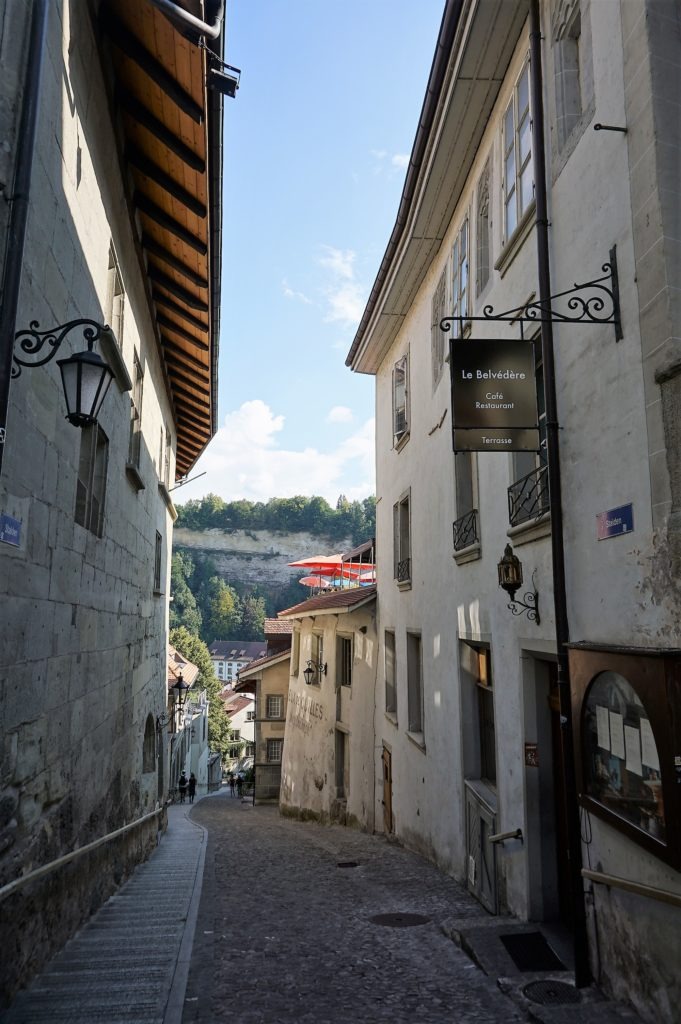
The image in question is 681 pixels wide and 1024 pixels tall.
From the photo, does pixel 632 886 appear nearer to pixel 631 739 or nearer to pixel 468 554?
pixel 631 739

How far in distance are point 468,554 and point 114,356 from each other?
15.3ft

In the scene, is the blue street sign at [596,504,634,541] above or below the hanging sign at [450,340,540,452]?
below

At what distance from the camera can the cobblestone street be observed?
15.2 ft

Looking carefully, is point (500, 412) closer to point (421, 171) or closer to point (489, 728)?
point (489, 728)

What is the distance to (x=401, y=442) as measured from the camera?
13.6 meters

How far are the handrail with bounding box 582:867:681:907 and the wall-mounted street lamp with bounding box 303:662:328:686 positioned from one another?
14579 millimetres

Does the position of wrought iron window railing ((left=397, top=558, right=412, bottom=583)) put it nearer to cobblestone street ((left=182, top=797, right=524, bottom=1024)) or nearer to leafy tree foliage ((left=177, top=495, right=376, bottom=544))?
cobblestone street ((left=182, top=797, right=524, bottom=1024))

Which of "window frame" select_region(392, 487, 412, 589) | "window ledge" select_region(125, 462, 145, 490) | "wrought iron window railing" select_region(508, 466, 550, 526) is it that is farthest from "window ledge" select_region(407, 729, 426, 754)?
"window ledge" select_region(125, 462, 145, 490)

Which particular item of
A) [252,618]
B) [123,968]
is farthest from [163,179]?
[252,618]

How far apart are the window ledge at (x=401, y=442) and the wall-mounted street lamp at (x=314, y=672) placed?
7.42 meters

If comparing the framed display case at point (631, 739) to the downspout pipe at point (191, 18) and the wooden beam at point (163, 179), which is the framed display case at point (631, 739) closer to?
the downspout pipe at point (191, 18)

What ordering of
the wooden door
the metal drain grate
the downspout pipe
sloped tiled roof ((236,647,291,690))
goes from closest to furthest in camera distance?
the metal drain grate
the downspout pipe
the wooden door
sloped tiled roof ((236,647,291,690))

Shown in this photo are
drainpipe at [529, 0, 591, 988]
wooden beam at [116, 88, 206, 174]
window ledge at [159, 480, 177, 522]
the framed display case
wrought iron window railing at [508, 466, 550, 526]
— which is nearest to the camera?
the framed display case

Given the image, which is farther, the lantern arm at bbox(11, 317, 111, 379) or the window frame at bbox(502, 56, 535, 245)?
the window frame at bbox(502, 56, 535, 245)
